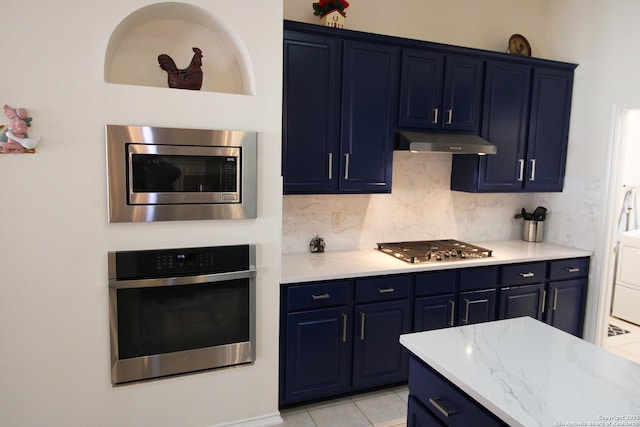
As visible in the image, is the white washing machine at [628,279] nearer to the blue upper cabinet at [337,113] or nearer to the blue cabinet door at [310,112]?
the blue upper cabinet at [337,113]

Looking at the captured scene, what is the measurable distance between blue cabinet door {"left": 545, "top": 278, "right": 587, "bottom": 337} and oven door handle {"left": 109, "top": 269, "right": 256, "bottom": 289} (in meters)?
2.50

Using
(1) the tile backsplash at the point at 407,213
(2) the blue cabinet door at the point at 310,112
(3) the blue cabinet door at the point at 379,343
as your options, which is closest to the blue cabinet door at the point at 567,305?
(1) the tile backsplash at the point at 407,213

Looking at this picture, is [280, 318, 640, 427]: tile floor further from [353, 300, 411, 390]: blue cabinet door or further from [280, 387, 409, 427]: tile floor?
[353, 300, 411, 390]: blue cabinet door

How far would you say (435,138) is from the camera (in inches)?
121

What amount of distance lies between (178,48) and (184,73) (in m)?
0.31

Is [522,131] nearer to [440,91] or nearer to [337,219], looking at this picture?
[440,91]

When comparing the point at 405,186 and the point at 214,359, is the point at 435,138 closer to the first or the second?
the point at 405,186

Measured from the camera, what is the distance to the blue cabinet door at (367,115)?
113 inches

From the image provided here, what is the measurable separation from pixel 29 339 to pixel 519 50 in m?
4.05

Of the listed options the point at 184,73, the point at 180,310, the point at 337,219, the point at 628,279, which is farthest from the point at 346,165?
the point at 628,279

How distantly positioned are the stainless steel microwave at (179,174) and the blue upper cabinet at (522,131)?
199cm

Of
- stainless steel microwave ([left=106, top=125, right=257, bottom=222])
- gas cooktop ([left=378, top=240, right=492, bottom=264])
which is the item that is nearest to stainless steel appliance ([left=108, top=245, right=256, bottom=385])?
stainless steel microwave ([left=106, top=125, right=257, bottom=222])

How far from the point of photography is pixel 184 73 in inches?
90.7

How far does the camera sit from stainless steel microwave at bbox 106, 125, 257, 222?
210 centimetres
